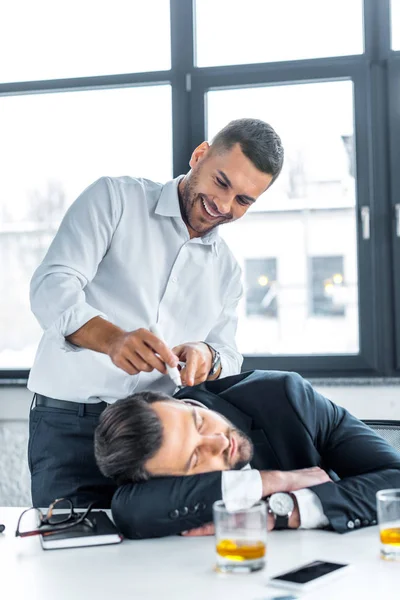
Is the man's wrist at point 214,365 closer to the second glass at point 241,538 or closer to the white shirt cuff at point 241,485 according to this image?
the white shirt cuff at point 241,485

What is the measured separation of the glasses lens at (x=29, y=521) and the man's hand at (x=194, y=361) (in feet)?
1.46

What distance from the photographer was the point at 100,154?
11.1ft

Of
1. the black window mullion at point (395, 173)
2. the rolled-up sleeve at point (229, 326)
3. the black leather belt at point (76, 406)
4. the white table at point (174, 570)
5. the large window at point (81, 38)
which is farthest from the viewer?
the large window at point (81, 38)

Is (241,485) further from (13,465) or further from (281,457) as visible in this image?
(13,465)

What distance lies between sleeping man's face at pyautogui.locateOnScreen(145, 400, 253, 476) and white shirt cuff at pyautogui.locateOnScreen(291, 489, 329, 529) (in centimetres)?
21

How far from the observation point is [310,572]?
44.8 inches

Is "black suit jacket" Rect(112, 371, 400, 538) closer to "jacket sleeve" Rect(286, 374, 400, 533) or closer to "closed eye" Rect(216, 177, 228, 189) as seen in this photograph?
"jacket sleeve" Rect(286, 374, 400, 533)

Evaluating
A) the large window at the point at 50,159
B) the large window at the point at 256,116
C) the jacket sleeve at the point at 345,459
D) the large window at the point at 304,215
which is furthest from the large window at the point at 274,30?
the jacket sleeve at the point at 345,459

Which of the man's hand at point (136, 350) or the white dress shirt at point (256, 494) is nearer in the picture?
the white dress shirt at point (256, 494)

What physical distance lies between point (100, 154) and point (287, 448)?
6.74ft

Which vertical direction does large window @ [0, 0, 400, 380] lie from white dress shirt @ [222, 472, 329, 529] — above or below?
above

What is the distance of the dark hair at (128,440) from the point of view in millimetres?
1527

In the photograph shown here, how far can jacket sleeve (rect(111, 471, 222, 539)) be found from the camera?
1.42 m

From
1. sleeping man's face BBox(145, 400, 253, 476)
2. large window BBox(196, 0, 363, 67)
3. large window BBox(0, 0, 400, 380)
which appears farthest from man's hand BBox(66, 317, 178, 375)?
large window BBox(196, 0, 363, 67)
